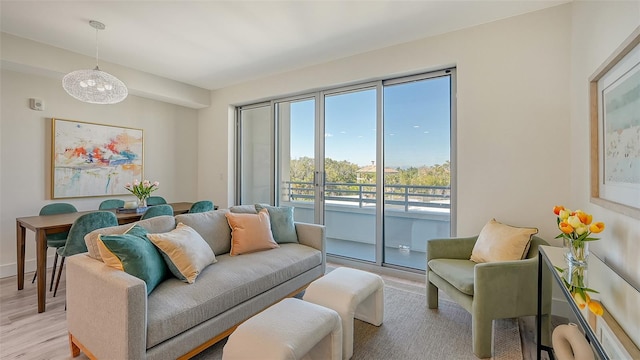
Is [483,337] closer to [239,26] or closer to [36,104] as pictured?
[239,26]

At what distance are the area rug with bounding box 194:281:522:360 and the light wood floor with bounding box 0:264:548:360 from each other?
0.12 m

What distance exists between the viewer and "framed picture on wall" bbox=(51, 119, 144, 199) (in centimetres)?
355

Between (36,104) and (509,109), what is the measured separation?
5213mm

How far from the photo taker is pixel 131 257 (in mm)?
1678

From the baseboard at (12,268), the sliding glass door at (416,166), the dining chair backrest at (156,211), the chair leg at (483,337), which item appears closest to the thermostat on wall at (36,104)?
the baseboard at (12,268)

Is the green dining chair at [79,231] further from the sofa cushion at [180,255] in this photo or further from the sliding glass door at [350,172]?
the sliding glass door at [350,172]

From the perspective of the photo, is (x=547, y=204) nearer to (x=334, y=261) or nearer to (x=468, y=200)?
(x=468, y=200)

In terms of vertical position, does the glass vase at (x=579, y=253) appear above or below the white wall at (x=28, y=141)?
below

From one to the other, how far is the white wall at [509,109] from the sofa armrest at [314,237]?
4.60ft

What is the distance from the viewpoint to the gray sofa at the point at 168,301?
143 cm

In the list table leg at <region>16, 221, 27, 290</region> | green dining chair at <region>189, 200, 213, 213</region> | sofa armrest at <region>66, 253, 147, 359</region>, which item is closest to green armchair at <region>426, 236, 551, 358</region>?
sofa armrest at <region>66, 253, 147, 359</region>

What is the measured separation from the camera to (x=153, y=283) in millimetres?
1766

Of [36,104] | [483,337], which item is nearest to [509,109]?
[483,337]

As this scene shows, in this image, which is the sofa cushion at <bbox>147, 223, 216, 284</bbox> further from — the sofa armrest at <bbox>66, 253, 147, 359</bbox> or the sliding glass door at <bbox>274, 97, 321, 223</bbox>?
the sliding glass door at <bbox>274, 97, 321, 223</bbox>
